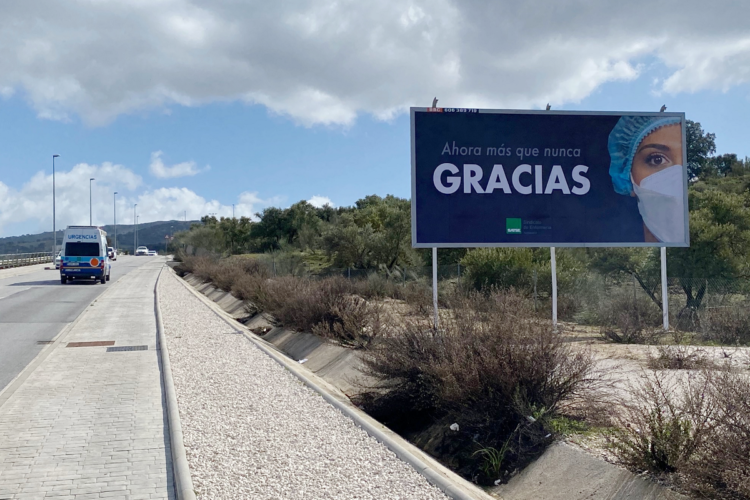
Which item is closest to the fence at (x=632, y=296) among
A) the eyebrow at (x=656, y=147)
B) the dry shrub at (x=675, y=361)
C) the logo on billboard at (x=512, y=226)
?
the logo on billboard at (x=512, y=226)

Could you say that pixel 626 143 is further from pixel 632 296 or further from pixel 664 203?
pixel 632 296

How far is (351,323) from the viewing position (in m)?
13.0

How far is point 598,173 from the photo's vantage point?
15.1 metres

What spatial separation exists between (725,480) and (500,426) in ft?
9.68

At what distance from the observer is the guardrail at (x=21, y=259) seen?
61.8m

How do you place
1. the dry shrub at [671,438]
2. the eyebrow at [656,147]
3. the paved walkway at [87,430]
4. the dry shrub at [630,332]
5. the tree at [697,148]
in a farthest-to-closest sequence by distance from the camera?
the tree at [697,148] → the eyebrow at [656,147] → the dry shrub at [630,332] → the paved walkway at [87,430] → the dry shrub at [671,438]

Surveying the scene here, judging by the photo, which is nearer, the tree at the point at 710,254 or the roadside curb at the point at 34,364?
the roadside curb at the point at 34,364

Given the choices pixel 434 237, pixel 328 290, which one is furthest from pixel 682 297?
pixel 328 290

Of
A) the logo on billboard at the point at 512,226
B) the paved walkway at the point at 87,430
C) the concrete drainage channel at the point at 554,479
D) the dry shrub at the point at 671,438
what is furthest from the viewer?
the logo on billboard at the point at 512,226

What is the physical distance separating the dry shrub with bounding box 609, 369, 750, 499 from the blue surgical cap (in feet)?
32.8

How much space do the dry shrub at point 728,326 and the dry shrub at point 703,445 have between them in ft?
28.7

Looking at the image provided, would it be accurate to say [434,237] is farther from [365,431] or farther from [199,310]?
[199,310]

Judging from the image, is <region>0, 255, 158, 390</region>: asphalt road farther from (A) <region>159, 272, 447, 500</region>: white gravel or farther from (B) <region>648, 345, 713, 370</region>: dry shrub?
(B) <region>648, 345, 713, 370</region>: dry shrub

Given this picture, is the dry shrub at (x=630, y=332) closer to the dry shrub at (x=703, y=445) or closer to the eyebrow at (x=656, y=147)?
the eyebrow at (x=656, y=147)
